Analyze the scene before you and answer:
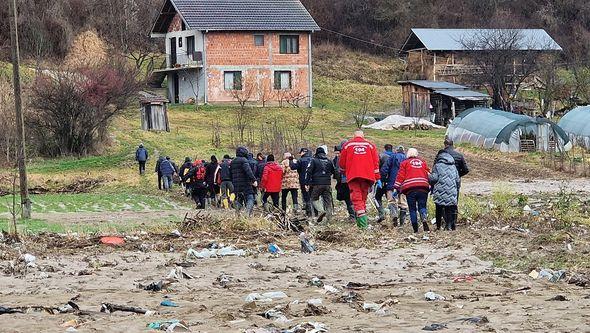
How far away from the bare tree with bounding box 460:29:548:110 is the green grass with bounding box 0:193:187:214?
34.8 meters

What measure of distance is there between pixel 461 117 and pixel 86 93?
60.2 feet

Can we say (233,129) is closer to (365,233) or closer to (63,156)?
(63,156)

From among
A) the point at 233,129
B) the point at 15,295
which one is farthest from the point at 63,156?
the point at 15,295

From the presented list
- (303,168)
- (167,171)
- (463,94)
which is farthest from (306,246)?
(463,94)

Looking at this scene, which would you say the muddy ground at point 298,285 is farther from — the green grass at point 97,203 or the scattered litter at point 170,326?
the green grass at point 97,203

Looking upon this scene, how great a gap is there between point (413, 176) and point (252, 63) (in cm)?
4862

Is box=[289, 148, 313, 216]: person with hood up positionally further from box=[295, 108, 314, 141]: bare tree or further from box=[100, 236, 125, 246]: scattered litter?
box=[295, 108, 314, 141]: bare tree

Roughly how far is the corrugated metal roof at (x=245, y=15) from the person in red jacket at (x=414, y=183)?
47.1m

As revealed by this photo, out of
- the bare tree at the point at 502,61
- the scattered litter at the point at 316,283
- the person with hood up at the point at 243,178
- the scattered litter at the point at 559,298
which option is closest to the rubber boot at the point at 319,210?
the person with hood up at the point at 243,178

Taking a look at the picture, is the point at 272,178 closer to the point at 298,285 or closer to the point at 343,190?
the point at 343,190

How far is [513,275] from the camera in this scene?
531 inches

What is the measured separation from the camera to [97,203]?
99.7 feet

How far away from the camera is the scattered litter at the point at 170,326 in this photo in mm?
10180

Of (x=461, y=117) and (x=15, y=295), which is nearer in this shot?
(x=15, y=295)
